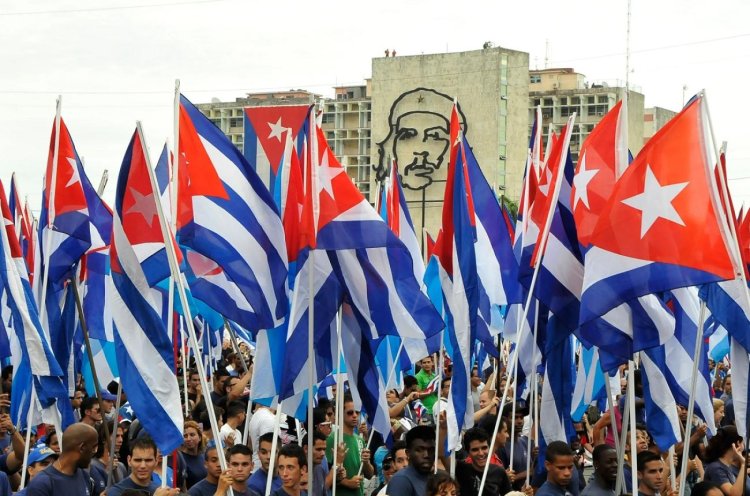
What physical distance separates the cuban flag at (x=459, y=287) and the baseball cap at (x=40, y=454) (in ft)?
9.40

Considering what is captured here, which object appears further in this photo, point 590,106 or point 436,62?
point 590,106

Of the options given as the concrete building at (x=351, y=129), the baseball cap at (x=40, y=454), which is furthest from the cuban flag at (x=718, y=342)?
the concrete building at (x=351, y=129)

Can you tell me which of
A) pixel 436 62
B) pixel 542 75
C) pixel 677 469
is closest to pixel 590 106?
pixel 542 75

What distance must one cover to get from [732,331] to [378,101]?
82.9 m

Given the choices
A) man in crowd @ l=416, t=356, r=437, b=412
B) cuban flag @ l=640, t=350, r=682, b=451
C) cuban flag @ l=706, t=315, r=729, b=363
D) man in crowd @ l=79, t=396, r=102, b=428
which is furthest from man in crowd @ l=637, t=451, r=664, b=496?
man in crowd @ l=416, t=356, r=437, b=412

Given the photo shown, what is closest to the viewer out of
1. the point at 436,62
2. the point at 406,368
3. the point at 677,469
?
the point at 677,469

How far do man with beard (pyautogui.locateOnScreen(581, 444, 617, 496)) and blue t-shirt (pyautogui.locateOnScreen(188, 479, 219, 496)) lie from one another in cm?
252

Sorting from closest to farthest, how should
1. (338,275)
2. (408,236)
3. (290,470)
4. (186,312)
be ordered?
(186,312)
(290,470)
(338,275)
(408,236)

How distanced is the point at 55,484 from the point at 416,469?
255cm

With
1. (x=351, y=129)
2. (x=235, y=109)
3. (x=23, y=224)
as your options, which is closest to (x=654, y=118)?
(x=351, y=129)

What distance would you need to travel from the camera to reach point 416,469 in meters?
10.1

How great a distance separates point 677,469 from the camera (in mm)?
13914

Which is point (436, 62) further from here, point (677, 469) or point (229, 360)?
point (677, 469)

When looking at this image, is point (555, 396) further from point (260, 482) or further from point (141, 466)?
point (141, 466)
